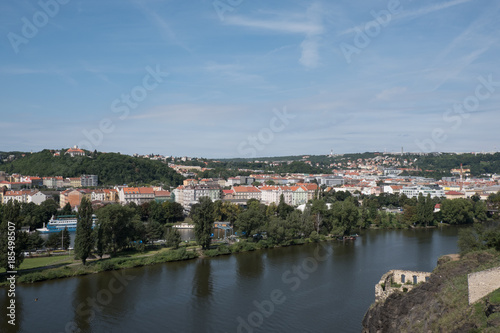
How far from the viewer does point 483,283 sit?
23.5 feet

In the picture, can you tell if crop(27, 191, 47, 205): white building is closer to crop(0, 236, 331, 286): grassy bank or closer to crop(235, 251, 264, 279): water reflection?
crop(0, 236, 331, 286): grassy bank

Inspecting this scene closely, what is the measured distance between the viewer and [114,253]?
1825 cm

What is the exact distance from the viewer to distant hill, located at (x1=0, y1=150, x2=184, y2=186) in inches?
2074

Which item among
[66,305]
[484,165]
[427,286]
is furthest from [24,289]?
[484,165]

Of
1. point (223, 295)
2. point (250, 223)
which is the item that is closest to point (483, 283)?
point (223, 295)

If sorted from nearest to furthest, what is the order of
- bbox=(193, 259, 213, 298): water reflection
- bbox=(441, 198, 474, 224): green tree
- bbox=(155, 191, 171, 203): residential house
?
bbox=(193, 259, 213, 298): water reflection, bbox=(441, 198, 474, 224): green tree, bbox=(155, 191, 171, 203): residential house

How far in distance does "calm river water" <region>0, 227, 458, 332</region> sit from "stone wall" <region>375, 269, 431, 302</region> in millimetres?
1200

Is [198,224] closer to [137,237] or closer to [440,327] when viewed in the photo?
[137,237]

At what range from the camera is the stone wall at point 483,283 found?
23.2ft

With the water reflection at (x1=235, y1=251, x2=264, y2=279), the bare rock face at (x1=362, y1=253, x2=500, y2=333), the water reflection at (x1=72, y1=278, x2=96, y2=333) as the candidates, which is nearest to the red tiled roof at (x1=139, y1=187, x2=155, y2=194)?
the water reflection at (x1=235, y1=251, x2=264, y2=279)

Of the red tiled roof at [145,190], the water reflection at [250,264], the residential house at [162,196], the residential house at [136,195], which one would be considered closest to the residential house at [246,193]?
the residential house at [162,196]

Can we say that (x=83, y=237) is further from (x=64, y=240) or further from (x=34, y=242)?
(x=64, y=240)

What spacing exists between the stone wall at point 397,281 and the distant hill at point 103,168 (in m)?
43.3

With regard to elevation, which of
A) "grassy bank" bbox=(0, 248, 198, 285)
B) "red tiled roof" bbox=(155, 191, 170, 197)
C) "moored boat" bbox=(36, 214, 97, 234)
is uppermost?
"red tiled roof" bbox=(155, 191, 170, 197)
